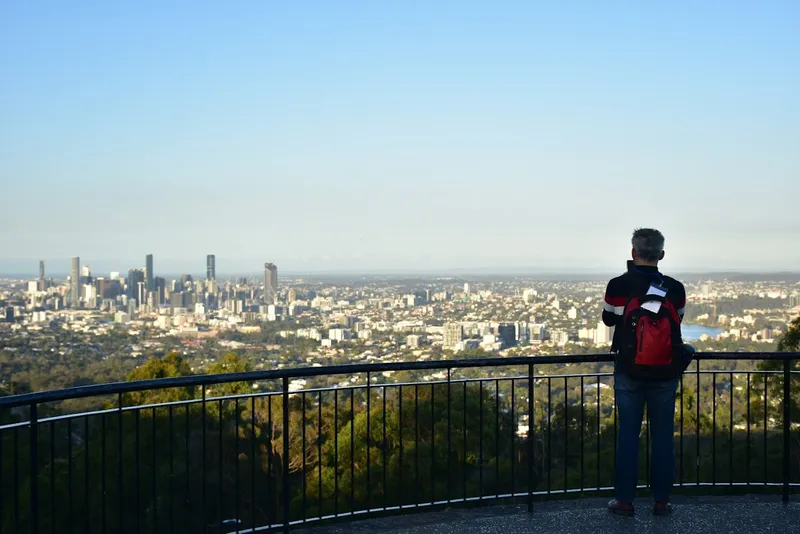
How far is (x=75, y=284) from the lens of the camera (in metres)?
67.4

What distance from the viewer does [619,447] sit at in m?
6.09

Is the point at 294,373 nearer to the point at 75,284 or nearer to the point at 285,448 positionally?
the point at 285,448

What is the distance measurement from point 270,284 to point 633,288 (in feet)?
201

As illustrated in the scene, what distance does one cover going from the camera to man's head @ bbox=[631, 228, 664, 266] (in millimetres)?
5742

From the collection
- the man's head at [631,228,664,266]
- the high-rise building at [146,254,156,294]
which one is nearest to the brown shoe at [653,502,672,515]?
the man's head at [631,228,664,266]

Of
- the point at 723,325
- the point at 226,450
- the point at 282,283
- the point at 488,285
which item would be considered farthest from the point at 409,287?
the point at 226,450

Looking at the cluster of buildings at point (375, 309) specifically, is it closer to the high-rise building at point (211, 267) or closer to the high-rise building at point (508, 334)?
the high-rise building at point (508, 334)

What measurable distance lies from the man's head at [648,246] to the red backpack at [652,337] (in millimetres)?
255

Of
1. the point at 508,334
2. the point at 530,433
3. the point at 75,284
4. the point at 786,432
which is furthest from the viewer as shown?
the point at 75,284

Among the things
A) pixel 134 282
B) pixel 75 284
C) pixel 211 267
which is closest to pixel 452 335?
pixel 134 282

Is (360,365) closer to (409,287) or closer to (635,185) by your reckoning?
(409,287)

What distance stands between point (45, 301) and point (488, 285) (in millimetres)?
32888

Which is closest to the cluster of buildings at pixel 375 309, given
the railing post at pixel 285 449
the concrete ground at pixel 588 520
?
the concrete ground at pixel 588 520

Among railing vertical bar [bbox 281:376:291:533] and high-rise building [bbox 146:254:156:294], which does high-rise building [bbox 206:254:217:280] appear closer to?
high-rise building [bbox 146:254:156:294]
